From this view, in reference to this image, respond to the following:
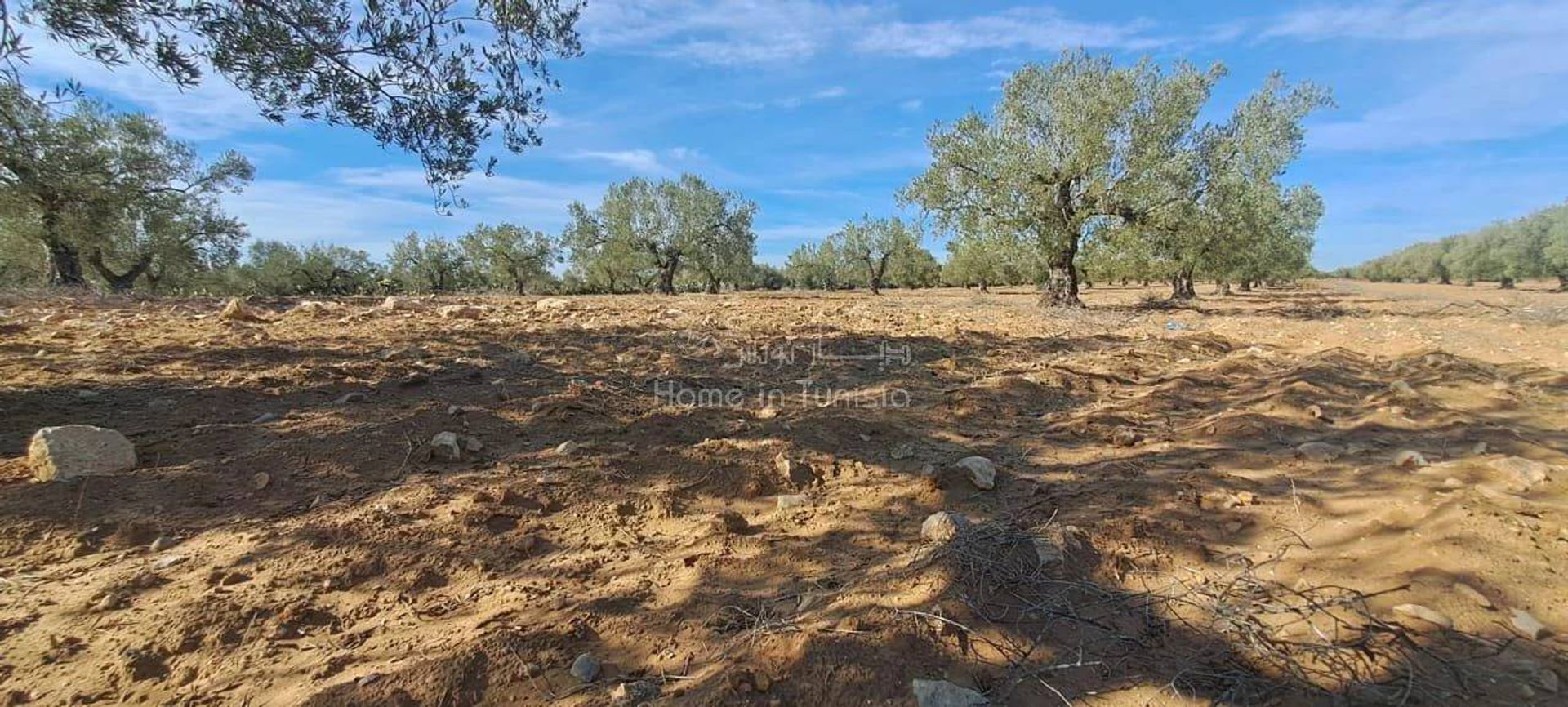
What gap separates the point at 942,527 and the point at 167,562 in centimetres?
350

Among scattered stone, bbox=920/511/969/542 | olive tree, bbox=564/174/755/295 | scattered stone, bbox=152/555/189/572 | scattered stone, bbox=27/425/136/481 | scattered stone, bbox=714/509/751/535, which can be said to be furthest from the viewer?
olive tree, bbox=564/174/755/295

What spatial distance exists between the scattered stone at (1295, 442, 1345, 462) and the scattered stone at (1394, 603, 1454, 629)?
2004 millimetres

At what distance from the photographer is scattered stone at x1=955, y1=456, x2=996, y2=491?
3.68m

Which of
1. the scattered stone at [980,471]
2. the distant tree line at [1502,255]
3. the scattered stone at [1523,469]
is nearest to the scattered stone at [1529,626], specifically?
the scattered stone at [1523,469]

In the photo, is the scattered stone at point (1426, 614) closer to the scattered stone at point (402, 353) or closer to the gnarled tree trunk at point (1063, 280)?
the scattered stone at point (402, 353)

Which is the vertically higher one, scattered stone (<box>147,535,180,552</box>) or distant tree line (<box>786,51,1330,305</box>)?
distant tree line (<box>786,51,1330,305</box>)

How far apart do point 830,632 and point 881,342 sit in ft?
22.2

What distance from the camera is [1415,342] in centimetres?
920

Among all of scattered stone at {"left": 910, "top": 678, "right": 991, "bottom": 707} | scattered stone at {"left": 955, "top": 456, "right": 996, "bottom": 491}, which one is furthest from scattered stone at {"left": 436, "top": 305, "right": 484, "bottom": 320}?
scattered stone at {"left": 910, "top": 678, "right": 991, "bottom": 707}

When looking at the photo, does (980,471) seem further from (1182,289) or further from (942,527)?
(1182,289)

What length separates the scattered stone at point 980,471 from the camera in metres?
3.68

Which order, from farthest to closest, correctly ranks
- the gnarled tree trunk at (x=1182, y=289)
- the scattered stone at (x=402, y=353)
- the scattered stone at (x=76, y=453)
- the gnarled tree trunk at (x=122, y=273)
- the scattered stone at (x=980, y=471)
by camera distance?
1. the gnarled tree trunk at (x=1182, y=289)
2. the gnarled tree trunk at (x=122, y=273)
3. the scattered stone at (x=402, y=353)
4. the scattered stone at (x=980, y=471)
5. the scattered stone at (x=76, y=453)

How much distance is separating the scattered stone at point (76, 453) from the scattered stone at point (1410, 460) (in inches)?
290

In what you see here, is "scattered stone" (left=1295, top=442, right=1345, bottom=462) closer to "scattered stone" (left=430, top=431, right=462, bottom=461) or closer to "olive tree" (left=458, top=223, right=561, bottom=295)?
"scattered stone" (left=430, top=431, right=462, bottom=461)
